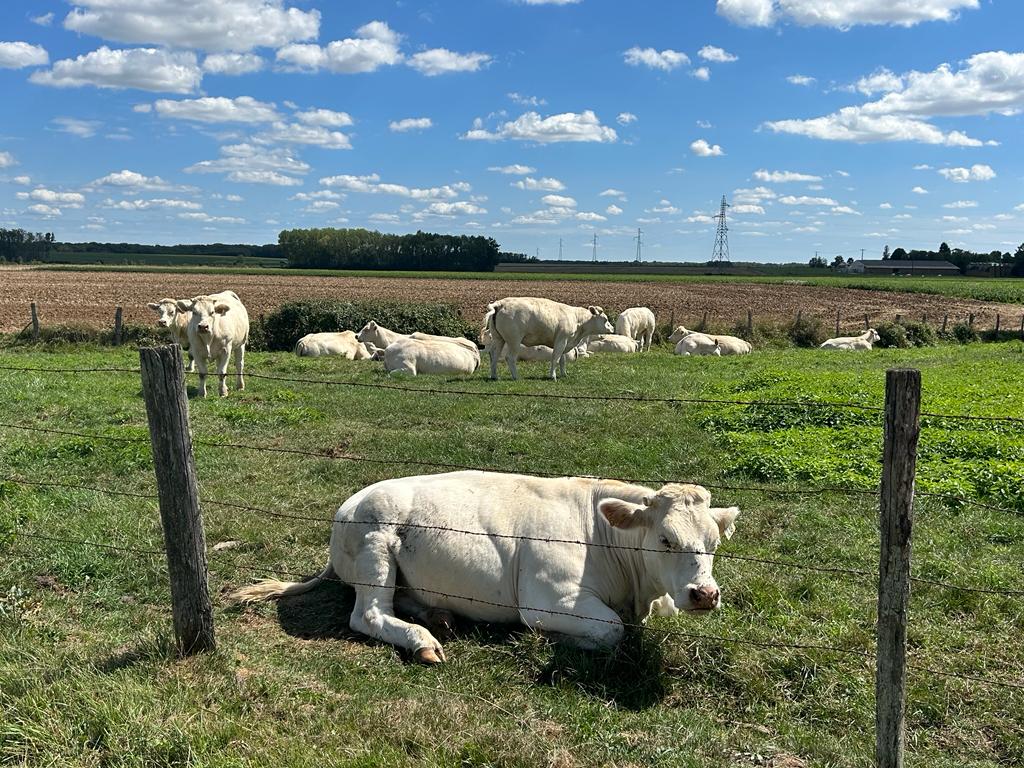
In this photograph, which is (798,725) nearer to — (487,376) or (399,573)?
(399,573)

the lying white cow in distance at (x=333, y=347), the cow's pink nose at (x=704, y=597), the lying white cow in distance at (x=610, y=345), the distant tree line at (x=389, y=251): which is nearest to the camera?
the cow's pink nose at (x=704, y=597)

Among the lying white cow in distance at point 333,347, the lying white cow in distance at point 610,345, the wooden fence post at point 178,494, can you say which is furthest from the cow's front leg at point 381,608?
the lying white cow in distance at point 610,345

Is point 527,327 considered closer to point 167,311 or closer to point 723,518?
point 167,311

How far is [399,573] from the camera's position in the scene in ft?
20.2

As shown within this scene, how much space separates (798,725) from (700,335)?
1003 inches

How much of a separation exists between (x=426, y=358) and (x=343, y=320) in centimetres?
1035

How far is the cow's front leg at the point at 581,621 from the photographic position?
541 centimetres

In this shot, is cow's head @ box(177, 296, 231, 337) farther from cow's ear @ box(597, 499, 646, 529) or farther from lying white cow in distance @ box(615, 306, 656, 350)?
lying white cow in distance @ box(615, 306, 656, 350)

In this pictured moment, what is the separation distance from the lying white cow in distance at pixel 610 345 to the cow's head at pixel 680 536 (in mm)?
21862

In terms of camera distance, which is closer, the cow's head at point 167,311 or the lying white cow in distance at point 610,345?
the cow's head at point 167,311

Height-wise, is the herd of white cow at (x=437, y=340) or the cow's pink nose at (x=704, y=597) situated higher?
the herd of white cow at (x=437, y=340)

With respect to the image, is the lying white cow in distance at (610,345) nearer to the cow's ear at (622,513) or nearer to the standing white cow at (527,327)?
the standing white cow at (527,327)

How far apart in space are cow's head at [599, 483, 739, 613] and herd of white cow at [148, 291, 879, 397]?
27.5 ft

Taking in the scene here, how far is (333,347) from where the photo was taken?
24891 millimetres
